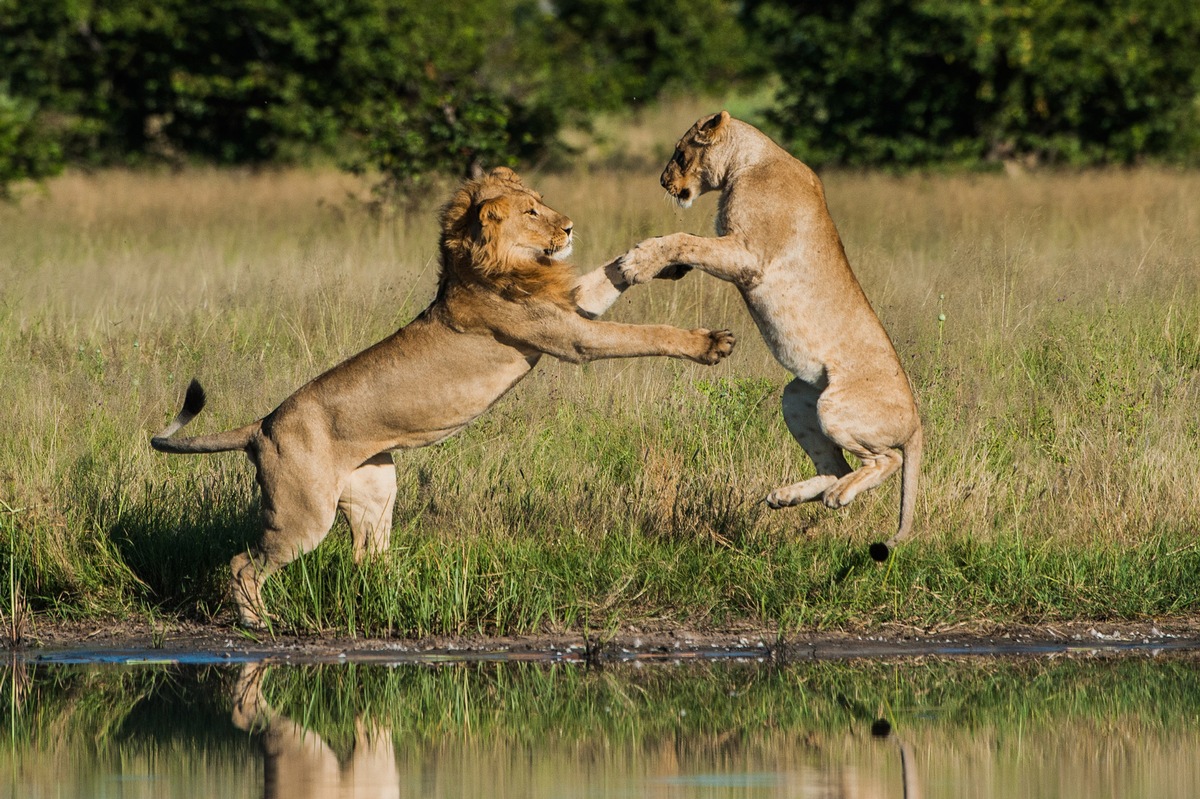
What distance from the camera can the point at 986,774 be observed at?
192 inches

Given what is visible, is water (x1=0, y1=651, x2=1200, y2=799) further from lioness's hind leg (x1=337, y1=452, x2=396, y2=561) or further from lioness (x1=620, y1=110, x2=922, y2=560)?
lioness (x1=620, y1=110, x2=922, y2=560)

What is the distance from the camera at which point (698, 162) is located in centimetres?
668

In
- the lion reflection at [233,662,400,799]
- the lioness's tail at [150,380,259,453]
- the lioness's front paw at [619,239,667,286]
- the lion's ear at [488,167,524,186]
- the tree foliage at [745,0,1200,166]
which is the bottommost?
the lion reflection at [233,662,400,799]

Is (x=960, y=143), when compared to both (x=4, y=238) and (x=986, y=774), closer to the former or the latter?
(x=4, y=238)

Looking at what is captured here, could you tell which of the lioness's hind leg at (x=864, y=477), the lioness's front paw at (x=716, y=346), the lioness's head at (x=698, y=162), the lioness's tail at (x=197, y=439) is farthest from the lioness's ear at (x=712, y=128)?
the lioness's tail at (x=197, y=439)

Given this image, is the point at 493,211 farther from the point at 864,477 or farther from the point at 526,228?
the point at 864,477

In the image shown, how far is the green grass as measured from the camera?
6.82 m

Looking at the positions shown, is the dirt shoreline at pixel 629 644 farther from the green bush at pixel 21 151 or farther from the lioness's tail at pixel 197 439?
the green bush at pixel 21 151

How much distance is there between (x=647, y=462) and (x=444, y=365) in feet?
5.28

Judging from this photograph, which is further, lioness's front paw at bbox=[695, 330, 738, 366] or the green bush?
the green bush

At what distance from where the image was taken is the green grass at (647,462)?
6.82 m

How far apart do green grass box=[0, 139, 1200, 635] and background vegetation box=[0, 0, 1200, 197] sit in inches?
349

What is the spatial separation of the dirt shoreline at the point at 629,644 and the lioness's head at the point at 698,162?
1.78 meters

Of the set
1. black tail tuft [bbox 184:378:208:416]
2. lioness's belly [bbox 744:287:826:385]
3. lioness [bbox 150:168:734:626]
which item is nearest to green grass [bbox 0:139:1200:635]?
lioness [bbox 150:168:734:626]
